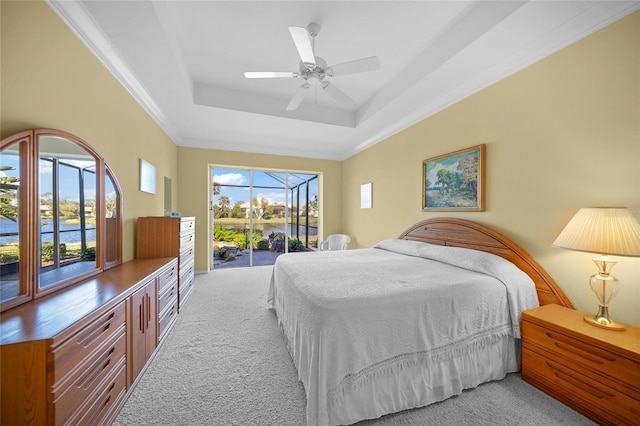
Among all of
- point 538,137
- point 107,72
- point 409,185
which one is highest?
point 107,72

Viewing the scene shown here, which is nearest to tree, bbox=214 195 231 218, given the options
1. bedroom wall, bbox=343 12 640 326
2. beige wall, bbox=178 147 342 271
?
beige wall, bbox=178 147 342 271

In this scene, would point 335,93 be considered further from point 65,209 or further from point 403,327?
point 65,209

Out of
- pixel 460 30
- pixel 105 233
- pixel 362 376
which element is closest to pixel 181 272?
pixel 105 233

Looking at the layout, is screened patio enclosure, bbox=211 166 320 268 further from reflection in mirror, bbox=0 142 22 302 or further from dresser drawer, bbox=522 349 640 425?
dresser drawer, bbox=522 349 640 425

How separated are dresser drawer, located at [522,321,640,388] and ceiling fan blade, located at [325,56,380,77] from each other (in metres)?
2.50

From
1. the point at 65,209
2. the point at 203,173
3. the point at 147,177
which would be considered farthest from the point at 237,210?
the point at 65,209

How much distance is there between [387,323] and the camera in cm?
153

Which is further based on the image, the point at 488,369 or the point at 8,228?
the point at 488,369

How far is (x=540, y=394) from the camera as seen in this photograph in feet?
5.66

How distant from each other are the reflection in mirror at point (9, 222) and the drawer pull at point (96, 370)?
0.56 meters

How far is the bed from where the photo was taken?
4.64 ft

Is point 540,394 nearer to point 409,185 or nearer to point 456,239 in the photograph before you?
point 456,239

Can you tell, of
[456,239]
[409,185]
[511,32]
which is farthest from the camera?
[409,185]

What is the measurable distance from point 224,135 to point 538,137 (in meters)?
4.70
